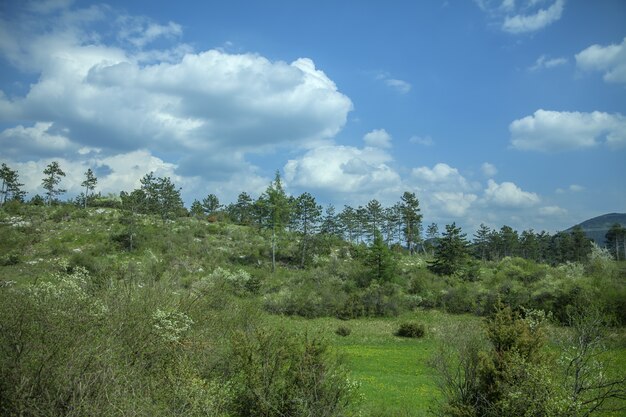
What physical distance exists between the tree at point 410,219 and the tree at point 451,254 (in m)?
22.9

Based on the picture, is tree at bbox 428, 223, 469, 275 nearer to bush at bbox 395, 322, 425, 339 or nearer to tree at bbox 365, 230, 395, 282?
tree at bbox 365, 230, 395, 282

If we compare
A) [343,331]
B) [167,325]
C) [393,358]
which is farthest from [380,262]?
[167,325]

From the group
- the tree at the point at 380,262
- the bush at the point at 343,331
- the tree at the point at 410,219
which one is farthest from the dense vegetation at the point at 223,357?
the tree at the point at 410,219

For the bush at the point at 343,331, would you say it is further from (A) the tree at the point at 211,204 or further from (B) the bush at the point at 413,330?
(A) the tree at the point at 211,204

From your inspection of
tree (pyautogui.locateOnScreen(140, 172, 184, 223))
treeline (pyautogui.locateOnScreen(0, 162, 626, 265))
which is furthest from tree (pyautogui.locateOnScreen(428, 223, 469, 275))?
tree (pyautogui.locateOnScreen(140, 172, 184, 223))

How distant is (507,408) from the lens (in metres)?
10.4

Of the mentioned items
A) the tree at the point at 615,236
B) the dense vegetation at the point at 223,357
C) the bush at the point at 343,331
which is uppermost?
the tree at the point at 615,236

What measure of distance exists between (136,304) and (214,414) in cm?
427

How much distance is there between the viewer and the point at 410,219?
87188 millimetres

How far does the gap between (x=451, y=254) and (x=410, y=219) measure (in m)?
26.1

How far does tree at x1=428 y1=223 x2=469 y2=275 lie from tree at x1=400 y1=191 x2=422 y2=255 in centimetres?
2286

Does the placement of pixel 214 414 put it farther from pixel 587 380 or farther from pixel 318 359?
pixel 587 380

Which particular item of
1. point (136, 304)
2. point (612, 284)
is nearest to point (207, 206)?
point (612, 284)

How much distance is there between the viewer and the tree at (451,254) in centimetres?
6084
